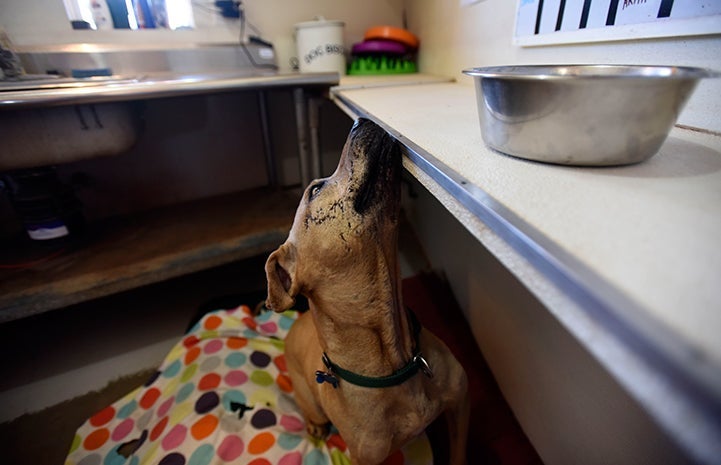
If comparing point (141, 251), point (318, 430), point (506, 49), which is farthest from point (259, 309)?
point (506, 49)

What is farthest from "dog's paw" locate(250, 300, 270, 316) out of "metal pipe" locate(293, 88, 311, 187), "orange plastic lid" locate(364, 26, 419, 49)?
"orange plastic lid" locate(364, 26, 419, 49)

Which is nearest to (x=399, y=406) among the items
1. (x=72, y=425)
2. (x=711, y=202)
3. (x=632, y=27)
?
(x=711, y=202)

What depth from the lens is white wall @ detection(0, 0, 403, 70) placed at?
1.37 meters

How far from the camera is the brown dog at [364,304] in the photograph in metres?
0.56

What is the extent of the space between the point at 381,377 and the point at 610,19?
789 millimetres

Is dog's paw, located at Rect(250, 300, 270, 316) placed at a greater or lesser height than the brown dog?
lesser

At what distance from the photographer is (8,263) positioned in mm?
1247

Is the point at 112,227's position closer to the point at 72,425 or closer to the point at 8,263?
the point at 8,263

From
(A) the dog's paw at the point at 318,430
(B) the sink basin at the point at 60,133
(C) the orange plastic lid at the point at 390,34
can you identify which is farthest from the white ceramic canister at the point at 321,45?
(A) the dog's paw at the point at 318,430

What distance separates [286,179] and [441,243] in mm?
977

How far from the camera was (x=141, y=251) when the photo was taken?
4.27ft

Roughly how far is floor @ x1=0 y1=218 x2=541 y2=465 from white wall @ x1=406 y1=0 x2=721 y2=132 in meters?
0.88

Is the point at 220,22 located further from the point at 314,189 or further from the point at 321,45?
the point at 314,189

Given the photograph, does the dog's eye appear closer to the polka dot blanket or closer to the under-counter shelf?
the polka dot blanket
